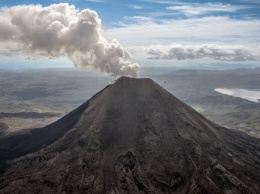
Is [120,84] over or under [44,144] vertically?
over

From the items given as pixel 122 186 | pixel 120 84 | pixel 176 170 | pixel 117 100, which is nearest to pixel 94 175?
pixel 122 186

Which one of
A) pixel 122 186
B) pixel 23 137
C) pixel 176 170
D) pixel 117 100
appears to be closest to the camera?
pixel 122 186

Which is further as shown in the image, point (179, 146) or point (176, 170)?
point (179, 146)

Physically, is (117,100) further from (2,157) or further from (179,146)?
(2,157)

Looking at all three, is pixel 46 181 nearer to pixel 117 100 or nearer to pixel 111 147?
pixel 111 147

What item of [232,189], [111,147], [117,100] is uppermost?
[117,100]

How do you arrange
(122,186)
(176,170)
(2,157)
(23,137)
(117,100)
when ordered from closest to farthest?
(122,186)
(176,170)
(2,157)
(117,100)
(23,137)
